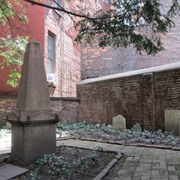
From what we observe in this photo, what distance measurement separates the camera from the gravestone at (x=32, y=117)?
423 centimetres

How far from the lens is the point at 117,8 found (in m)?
5.18

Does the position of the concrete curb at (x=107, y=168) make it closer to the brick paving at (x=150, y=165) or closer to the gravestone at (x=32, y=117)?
the brick paving at (x=150, y=165)

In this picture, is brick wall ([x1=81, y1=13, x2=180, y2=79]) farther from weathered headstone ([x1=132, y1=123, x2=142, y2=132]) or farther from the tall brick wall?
weathered headstone ([x1=132, y1=123, x2=142, y2=132])

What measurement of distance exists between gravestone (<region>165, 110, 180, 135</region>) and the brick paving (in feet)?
7.21

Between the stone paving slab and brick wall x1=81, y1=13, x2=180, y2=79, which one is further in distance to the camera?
brick wall x1=81, y1=13, x2=180, y2=79

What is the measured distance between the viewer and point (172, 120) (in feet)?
25.4

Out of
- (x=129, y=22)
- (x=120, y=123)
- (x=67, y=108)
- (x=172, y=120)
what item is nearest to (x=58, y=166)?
(x=129, y=22)

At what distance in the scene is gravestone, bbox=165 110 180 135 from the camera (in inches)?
299

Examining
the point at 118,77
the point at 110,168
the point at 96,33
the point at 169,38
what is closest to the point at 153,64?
the point at 169,38

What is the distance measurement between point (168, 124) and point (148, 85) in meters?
1.70

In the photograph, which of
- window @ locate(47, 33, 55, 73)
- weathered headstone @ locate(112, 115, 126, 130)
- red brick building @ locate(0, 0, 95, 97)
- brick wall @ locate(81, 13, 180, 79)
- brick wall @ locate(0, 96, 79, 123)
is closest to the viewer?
weathered headstone @ locate(112, 115, 126, 130)

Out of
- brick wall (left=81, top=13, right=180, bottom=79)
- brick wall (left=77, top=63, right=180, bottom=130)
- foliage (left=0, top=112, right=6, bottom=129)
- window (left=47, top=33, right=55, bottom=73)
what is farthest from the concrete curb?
brick wall (left=81, top=13, right=180, bottom=79)

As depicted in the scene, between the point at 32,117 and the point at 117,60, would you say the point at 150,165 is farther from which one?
the point at 117,60

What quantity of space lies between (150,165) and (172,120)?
3.90 m
